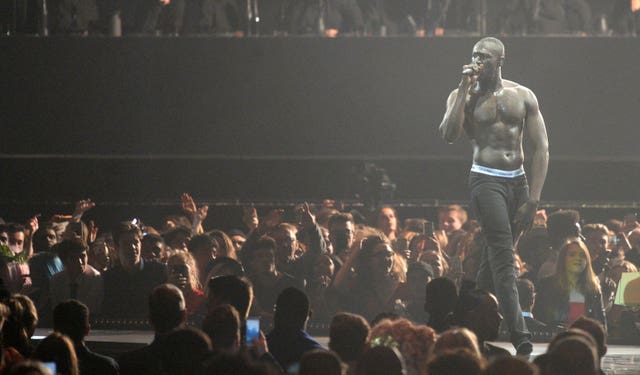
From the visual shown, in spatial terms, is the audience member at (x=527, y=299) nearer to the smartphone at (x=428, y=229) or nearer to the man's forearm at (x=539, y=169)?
the man's forearm at (x=539, y=169)

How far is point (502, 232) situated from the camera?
7.39 meters

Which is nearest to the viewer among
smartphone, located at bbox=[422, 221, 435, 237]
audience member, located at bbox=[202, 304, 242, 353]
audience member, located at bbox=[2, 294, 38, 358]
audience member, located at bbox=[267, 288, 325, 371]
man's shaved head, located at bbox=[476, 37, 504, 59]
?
audience member, located at bbox=[202, 304, 242, 353]

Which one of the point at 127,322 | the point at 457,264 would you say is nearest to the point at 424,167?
the point at 457,264

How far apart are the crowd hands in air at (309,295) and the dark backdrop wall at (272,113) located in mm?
1957

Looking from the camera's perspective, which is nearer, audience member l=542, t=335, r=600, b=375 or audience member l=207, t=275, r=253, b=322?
audience member l=542, t=335, r=600, b=375

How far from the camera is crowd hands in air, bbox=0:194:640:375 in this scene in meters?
5.11

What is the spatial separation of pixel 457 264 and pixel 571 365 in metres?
5.42

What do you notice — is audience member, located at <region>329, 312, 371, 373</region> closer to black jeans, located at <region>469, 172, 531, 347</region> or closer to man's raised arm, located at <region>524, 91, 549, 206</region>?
black jeans, located at <region>469, 172, 531, 347</region>

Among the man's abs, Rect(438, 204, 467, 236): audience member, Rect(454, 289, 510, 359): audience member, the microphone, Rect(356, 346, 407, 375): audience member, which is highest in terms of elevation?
the microphone

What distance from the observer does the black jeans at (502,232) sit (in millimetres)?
7293

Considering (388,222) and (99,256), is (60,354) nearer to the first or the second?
(99,256)

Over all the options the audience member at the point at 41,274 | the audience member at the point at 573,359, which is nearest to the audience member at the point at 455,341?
the audience member at the point at 573,359

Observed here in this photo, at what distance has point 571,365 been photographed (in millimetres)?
4781

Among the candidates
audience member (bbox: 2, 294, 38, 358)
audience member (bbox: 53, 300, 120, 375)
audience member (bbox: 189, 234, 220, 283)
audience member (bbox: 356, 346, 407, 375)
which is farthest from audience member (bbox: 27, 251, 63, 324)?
audience member (bbox: 356, 346, 407, 375)
